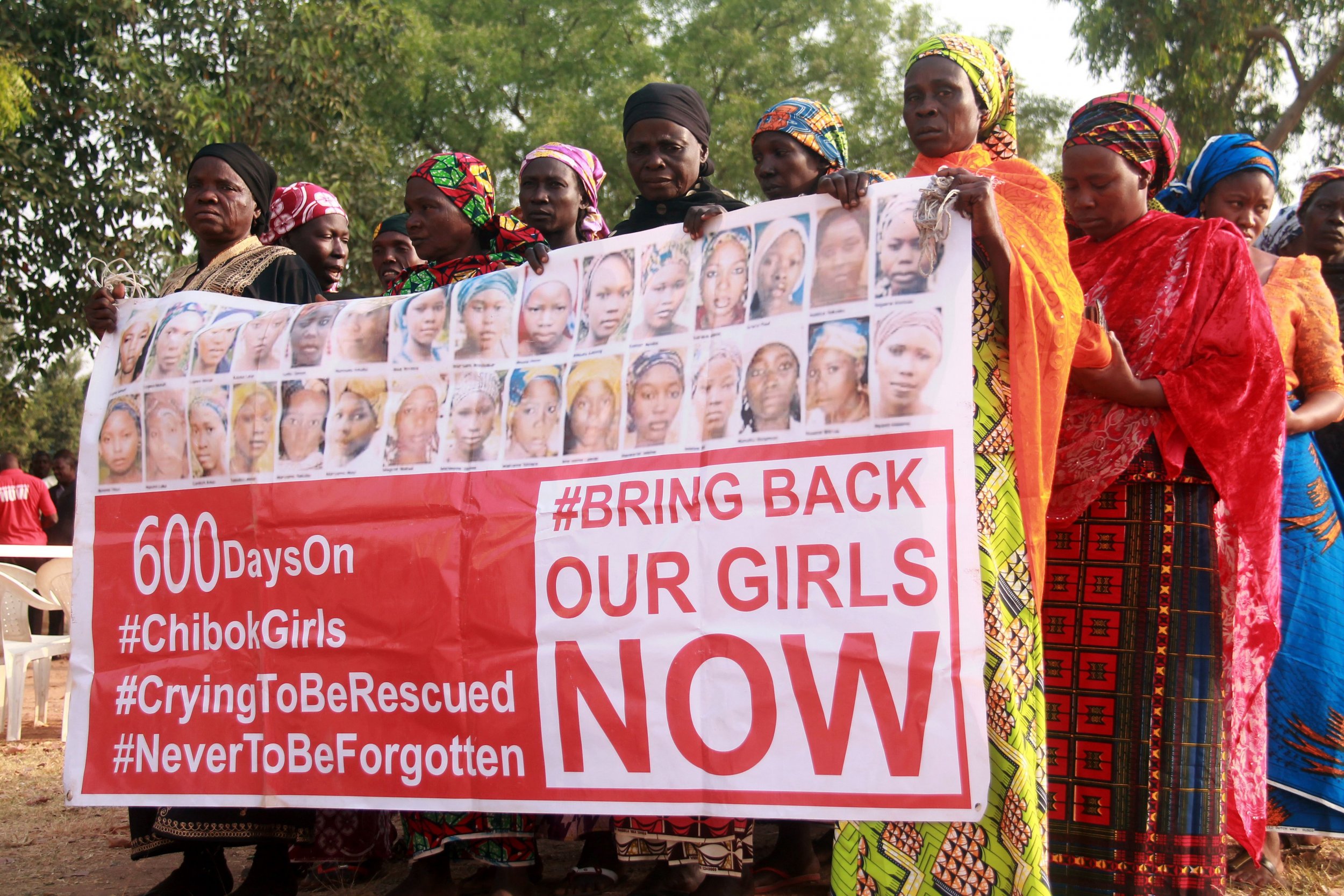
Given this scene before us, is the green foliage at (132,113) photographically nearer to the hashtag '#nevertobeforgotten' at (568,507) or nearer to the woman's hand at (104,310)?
the woman's hand at (104,310)

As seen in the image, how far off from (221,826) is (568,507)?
148cm

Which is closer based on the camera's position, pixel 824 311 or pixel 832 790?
pixel 832 790

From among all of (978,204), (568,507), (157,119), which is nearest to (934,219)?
(978,204)

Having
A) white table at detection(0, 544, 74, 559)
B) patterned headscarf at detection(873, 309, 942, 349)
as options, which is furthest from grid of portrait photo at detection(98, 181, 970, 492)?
white table at detection(0, 544, 74, 559)

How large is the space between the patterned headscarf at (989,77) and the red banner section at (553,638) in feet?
3.25

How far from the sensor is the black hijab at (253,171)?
12.9 feet

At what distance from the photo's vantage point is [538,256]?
10.6 feet

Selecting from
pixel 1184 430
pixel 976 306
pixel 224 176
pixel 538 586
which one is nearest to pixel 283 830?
pixel 538 586

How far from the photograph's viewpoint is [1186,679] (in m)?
2.86

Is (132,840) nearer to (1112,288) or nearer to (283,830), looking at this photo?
(283,830)

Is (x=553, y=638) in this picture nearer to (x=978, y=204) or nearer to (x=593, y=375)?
(x=593, y=375)

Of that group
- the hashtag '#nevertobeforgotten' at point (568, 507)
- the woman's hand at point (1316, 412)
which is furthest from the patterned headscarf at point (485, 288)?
the woman's hand at point (1316, 412)

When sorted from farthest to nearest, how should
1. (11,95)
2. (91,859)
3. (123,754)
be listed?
(11,95), (91,859), (123,754)

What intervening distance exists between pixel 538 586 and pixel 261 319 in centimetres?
127
